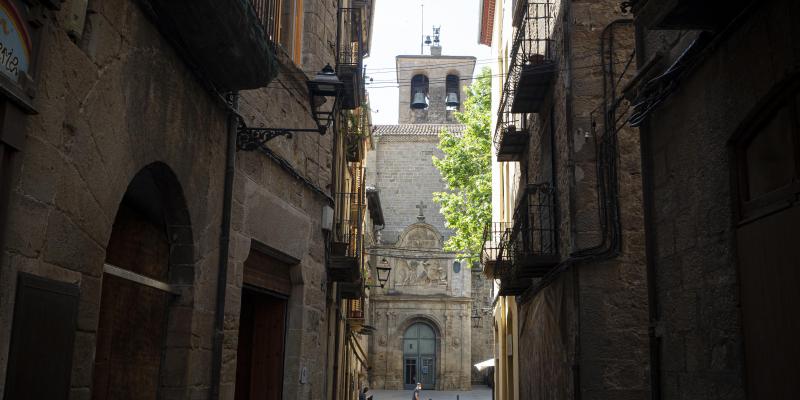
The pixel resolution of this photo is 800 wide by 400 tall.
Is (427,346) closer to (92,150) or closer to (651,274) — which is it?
(651,274)

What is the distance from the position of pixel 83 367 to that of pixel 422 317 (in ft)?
121

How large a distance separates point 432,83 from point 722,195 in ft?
163

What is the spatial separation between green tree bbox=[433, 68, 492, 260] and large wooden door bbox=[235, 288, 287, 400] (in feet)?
53.1

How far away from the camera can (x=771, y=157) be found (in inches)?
179

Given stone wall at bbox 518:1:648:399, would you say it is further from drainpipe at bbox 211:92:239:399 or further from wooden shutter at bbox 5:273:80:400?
wooden shutter at bbox 5:273:80:400

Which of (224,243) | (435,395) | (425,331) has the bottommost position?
(435,395)

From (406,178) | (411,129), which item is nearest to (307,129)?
(406,178)

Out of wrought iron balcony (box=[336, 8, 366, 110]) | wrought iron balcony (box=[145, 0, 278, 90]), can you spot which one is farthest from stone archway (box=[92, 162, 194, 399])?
wrought iron balcony (box=[336, 8, 366, 110])

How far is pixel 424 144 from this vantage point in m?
47.9

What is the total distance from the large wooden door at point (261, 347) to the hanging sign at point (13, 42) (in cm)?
578

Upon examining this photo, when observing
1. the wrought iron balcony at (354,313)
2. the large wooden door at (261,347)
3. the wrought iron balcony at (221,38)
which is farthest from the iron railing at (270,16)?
the wrought iron balcony at (354,313)

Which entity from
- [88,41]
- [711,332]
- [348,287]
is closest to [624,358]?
[711,332]

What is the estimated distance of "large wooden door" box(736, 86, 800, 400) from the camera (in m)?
4.21

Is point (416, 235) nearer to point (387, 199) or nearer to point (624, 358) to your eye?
point (387, 199)
